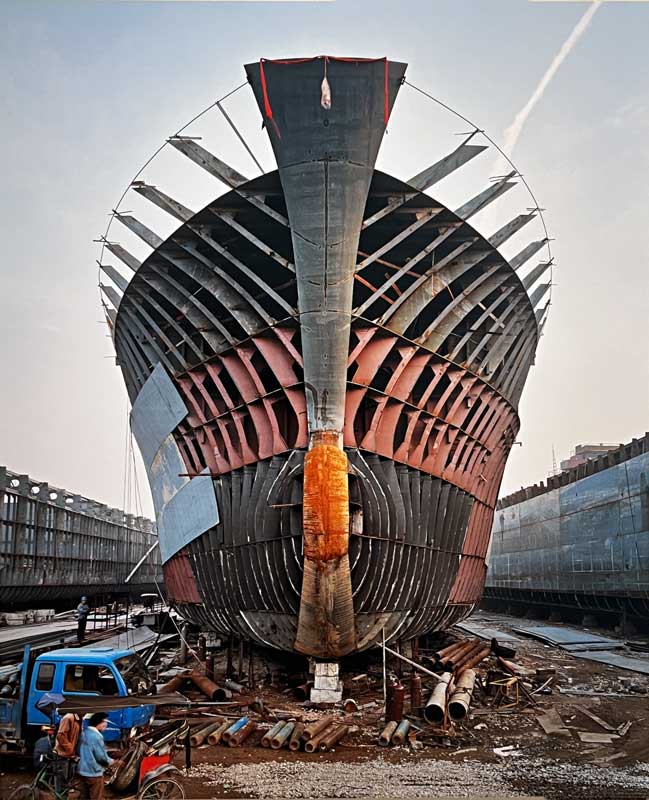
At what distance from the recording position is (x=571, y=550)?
3238cm

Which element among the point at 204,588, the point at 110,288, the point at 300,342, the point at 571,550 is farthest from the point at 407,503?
the point at 571,550

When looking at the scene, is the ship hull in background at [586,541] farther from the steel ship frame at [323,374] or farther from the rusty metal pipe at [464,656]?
the steel ship frame at [323,374]

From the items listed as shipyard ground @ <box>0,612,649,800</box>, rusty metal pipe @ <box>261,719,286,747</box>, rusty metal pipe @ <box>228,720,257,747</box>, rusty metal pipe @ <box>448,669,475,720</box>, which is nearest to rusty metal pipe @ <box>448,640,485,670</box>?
rusty metal pipe @ <box>448,669,475,720</box>

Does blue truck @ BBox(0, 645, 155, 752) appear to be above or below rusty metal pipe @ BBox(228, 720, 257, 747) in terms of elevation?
above

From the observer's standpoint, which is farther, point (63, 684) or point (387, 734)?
point (387, 734)

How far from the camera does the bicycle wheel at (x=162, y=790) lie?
6898 mm

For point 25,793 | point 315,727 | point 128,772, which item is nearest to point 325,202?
point 315,727

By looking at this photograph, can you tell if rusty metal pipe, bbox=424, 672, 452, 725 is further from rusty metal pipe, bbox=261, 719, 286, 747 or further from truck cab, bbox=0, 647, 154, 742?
truck cab, bbox=0, 647, 154, 742

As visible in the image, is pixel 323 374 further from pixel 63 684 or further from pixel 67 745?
pixel 67 745

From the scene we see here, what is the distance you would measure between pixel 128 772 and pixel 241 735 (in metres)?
2.56

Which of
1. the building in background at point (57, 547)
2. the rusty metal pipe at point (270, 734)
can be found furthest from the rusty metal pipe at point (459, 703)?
the building in background at point (57, 547)

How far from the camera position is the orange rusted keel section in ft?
37.1

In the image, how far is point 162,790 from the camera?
22.8 ft

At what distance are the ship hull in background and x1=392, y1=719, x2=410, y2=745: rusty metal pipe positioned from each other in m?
16.9
